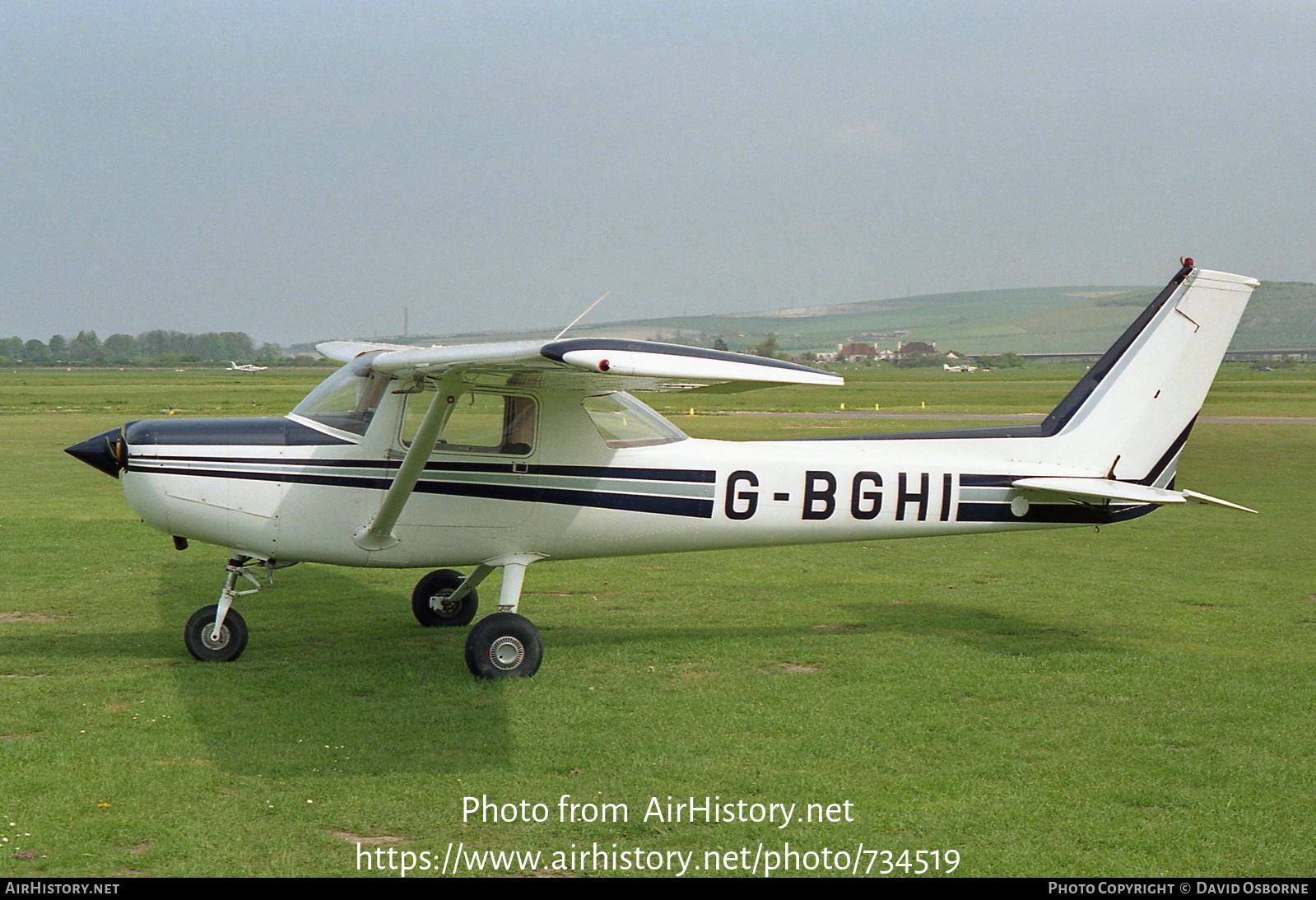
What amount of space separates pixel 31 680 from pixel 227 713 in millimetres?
1770

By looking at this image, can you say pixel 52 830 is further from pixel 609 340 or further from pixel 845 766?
pixel 845 766

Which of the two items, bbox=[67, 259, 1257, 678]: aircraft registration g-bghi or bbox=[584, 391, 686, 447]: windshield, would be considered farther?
bbox=[584, 391, 686, 447]: windshield

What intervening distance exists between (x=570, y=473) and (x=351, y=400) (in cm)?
172

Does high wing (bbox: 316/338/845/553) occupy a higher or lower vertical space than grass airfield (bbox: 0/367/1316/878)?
higher

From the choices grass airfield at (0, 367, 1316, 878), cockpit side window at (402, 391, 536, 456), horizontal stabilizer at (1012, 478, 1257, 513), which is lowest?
grass airfield at (0, 367, 1316, 878)

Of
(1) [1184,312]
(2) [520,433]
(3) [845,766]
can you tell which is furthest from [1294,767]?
(2) [520,433]

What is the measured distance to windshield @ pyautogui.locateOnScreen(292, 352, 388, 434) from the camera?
848 centimetres

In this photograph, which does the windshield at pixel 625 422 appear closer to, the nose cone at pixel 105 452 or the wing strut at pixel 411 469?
the wing strut at pixel 411 469

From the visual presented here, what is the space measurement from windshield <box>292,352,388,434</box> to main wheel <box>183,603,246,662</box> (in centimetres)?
164

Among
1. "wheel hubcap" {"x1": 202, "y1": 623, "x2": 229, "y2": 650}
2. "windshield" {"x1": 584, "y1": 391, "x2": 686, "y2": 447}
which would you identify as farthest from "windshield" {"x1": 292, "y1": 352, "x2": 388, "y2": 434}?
"wheel hubcap" {"x1": 202, "y1": 623, "x2": 229, "y2": 650}

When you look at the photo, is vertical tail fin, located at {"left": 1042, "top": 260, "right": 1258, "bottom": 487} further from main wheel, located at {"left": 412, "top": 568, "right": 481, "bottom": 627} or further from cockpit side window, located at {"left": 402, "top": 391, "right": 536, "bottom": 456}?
main wheel, located at {"left": 412, "top": 568, "right": 481, "bottom": 627}

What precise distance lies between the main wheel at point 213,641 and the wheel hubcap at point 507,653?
6.61ft

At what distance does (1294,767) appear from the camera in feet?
21.1

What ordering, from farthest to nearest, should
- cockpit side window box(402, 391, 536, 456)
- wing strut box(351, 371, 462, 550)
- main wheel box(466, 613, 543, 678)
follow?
1. cockpit side window box(402, 391, 536, 456)
2. main wheel box(466, 613, 543, 678)
3. wing strut box(351, 371, 462, 550)
